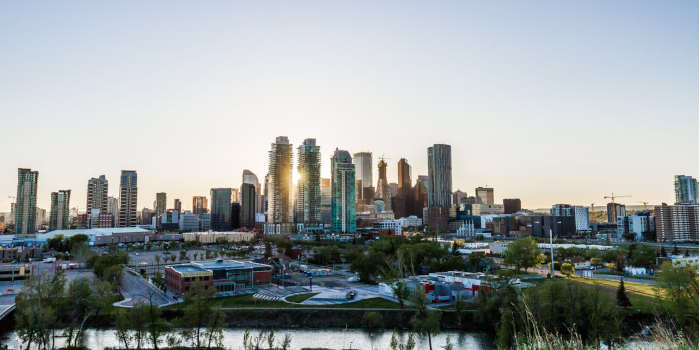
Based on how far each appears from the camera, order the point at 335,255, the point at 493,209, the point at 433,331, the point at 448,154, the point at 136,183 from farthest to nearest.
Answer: the point at 493,209, the point at 448,154, the point at 136,183, the point at 335,255, the point at 433,331

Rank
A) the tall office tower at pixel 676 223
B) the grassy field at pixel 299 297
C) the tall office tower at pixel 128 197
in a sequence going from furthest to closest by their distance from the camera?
the tall office tower at pixel 128 197 < the tall office tower at pixel 676 223 < the grassy field at pixel 299 297

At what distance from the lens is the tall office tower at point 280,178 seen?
4872 inches

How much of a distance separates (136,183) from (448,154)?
353 ft

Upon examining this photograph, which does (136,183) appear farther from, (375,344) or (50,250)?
(375,344)

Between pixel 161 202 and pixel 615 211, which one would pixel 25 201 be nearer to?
pixel 161 202

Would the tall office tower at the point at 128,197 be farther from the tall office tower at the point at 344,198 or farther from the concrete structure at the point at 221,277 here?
the concrete structure at the point at 221,277

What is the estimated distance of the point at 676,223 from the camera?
267 ft

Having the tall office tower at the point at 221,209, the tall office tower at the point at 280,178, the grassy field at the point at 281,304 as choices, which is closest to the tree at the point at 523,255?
the grassy field at the point at 281,304

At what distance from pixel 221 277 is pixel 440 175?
470 ft

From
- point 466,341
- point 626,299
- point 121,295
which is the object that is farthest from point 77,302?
point 626,299

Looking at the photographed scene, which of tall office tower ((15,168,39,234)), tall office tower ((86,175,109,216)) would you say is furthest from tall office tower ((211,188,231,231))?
tall office tower ((15,168,39,234))

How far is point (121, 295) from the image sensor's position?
1277 inches

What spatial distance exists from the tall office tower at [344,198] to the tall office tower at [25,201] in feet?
214

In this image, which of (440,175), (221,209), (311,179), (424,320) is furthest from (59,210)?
(424,320)
